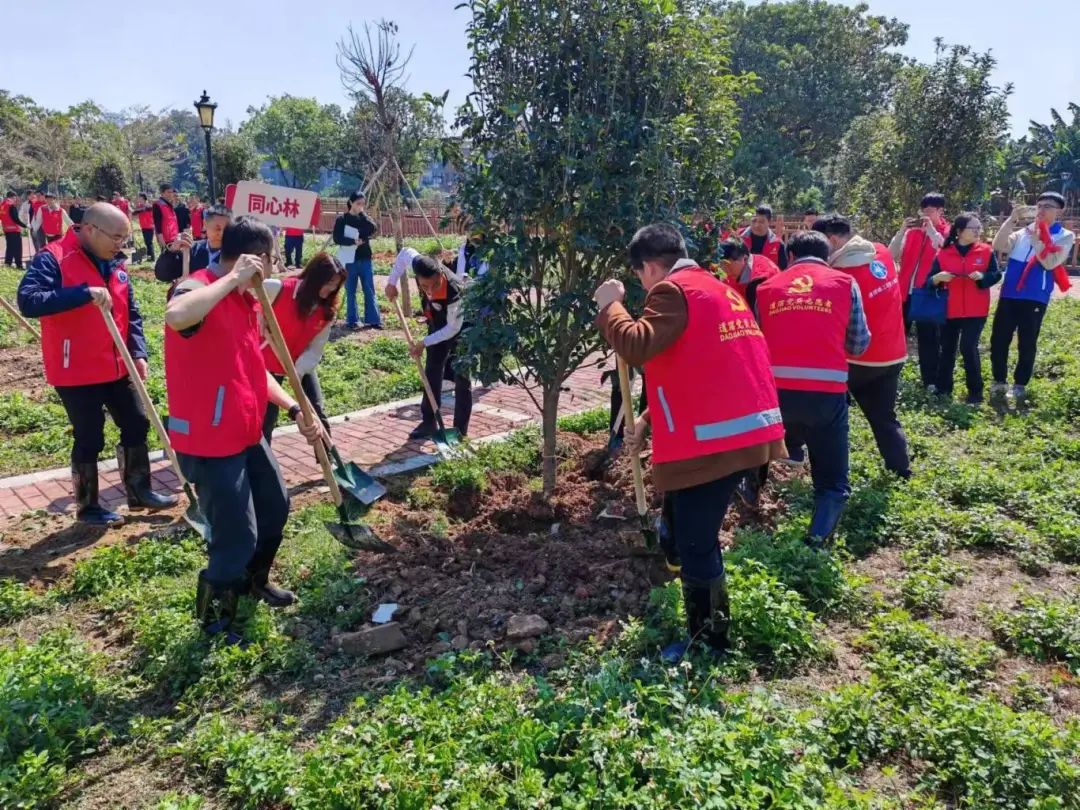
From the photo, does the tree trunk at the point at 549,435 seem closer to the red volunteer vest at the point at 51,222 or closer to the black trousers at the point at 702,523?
the black trousers at the point at 702,523

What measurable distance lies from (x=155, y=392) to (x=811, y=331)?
6.10m

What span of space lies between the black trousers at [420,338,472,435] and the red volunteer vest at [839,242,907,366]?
3.13 m

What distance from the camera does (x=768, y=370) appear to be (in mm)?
3467

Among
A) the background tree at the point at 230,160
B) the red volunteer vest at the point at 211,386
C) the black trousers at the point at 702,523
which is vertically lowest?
the black trousers at the point at 702,523

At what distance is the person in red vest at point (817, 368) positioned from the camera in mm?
4688

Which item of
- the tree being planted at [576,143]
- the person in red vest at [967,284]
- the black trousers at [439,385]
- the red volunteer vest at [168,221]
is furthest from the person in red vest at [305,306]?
the red volunteer vest at [168,221]

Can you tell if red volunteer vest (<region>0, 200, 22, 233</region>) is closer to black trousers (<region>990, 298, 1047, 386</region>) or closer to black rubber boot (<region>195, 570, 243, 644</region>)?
black rubber boot (<region>195, 570, 243, 644</region>)

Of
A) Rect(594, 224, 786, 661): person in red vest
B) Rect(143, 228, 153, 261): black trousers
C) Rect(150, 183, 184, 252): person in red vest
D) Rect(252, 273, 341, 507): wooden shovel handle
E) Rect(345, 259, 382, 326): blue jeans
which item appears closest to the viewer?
Rect(594, 224, 786, 661): person in red vest

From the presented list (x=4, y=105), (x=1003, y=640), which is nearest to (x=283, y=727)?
(x=1003, y=640)

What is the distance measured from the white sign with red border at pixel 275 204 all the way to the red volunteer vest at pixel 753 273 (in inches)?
159

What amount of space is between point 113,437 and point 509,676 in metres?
4.94

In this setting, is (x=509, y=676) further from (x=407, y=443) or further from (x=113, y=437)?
(x=113, y=437)

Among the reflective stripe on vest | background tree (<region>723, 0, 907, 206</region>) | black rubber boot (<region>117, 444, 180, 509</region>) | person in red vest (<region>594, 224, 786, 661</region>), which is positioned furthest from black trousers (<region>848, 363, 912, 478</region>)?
background tree (<region>723, 0, 907, 206</region>)

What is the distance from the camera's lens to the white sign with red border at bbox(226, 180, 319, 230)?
7352mm
